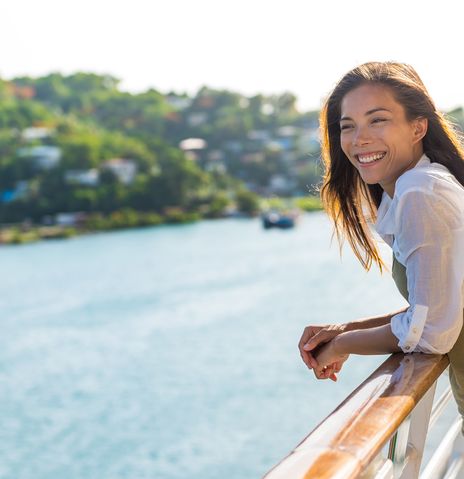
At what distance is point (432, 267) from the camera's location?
29.9 inches

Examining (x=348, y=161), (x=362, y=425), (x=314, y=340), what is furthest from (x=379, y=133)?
(x=362, y=425)

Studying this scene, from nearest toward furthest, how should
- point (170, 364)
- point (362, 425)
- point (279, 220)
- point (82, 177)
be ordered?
point (362, 425) → point (170, 364) → point (279, 220) → point (82, 177)

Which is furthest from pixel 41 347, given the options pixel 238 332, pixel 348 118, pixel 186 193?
pixel 186 193

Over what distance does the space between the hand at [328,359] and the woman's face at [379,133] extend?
0.19 m

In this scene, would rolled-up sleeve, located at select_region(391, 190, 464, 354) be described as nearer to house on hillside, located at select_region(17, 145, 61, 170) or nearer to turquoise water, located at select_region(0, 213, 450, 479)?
turquoise water, located at select_region(0, 213, 450, 479)

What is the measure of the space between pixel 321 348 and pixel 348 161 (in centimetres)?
24

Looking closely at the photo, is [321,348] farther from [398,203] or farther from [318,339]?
[398,203]

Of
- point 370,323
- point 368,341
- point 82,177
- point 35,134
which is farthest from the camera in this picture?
point 35,134

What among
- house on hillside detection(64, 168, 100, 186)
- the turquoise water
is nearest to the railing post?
the turquoise water

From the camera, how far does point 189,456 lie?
1027 centimetres

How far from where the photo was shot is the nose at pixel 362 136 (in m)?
0.86

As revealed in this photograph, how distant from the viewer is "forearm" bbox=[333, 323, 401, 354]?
827mm

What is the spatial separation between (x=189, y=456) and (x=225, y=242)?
23661 millimetres

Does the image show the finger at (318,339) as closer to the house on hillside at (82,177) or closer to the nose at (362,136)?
the nose at (362,136)
